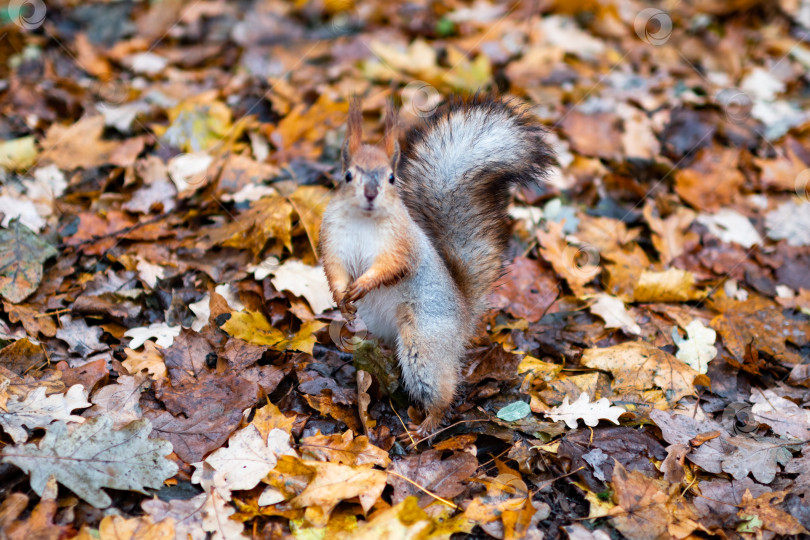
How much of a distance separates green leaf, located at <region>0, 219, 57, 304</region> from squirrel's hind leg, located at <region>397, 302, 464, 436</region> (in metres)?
1.75

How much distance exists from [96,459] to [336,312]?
1.31 meters

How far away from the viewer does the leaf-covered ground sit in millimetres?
2172

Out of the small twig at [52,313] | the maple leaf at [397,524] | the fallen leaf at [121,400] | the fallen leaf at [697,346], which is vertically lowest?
the fallen leaf at [697,346]

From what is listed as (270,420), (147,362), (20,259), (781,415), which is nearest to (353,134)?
(270,420)

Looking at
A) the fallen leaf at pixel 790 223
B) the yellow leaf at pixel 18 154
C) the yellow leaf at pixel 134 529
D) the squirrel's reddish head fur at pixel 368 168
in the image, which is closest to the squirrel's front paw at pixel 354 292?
the squirrel's reddish head fur at pixel 368 168

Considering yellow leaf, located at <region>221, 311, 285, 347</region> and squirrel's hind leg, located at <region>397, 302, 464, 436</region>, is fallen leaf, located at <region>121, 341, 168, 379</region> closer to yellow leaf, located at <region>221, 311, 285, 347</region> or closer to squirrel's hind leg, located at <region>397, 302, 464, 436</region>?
yellow leaf, located at <region>221, 311, 285, 347</region>

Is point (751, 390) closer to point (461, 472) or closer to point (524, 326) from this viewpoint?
point (524, 326)

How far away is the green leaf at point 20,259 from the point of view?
2.83m

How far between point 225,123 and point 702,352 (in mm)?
3169

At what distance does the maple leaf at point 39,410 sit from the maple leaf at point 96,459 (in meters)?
0.11

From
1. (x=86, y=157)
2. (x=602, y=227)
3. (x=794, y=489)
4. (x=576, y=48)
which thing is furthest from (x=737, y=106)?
(x=86, y=157)

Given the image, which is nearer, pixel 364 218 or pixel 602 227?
pixel 364 218

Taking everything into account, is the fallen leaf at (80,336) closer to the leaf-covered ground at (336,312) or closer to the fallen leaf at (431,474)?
the leaf-covered ground at (336,312)

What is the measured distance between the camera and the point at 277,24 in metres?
5.37
